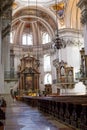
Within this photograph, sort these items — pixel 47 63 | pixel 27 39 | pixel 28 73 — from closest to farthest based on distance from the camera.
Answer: pixel 28 73 < pixel 47 63 < pixel 27 39

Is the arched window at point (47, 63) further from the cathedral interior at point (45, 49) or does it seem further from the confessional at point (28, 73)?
the confessional at point (28, 73)

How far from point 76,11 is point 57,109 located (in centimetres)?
2023

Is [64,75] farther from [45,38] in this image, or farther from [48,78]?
[45,38]

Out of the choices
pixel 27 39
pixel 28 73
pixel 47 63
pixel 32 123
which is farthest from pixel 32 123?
pixel 27 39

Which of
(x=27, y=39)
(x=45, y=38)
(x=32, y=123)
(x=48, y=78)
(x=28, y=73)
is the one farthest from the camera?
(x=27, y=39)

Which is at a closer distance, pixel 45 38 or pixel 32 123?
pixel 32 123

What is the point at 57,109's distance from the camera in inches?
A: 304

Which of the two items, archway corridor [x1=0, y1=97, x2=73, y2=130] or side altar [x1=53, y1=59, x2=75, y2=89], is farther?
side altar [x1=53, y1=59, x2=75, y2=89]

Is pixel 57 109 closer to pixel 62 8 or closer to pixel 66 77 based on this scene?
pixel 66 77

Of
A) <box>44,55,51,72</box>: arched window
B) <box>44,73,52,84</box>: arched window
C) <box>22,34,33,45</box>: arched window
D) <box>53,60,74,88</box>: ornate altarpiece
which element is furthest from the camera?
<box>22,34,33,45</box>: arched window

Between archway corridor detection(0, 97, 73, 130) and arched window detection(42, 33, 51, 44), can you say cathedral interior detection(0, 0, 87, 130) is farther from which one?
archway corridor detection(0, 97, 73, 130)

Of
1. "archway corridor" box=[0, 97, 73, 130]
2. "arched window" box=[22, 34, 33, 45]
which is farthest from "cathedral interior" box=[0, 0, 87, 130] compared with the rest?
"archway corridor" box=[0, 97, 73, 130]

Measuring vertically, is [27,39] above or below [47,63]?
above

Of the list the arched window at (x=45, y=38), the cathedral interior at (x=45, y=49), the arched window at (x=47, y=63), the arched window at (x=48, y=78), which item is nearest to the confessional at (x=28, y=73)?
the cathedral interior at (x=45, y=49)
